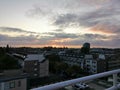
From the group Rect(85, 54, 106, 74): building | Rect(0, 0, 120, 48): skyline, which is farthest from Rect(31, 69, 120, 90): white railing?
Rect(85, 54, 106, 74): building

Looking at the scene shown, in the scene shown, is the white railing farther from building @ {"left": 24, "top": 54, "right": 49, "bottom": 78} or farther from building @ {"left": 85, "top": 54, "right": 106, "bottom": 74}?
building @ {"left": 85, "top": 54, "right": 106, "bottom": 74}

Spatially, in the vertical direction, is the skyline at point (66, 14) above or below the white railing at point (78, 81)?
above

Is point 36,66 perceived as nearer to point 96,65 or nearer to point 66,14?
point 96,65

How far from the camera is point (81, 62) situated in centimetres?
3500

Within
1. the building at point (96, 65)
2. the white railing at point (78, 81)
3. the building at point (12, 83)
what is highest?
the white railing at point (78, 81)

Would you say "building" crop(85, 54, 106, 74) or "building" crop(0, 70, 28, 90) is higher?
"building" crop(0, 70, 28, 90)

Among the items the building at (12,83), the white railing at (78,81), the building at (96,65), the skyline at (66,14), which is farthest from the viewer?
the building at (96,65)

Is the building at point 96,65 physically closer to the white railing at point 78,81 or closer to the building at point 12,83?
the building at point 12,83

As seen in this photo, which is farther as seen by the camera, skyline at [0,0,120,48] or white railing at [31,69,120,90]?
skyline at [0,0,120,48]

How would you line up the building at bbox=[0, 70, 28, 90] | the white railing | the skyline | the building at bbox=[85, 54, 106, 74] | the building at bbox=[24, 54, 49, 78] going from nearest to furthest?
the white railing, the building at bbox=[0, 70, 28, 90], the skyline, the building at bbox=[24, 54, 49, 78], the building at bbox=[85, 54, 106, 74]

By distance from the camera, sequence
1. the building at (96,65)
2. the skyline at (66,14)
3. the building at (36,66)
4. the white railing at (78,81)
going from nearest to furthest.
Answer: the white railing at (78,81) → the skyline at (66,14) → the building at (36,66) → the building at (96,65)

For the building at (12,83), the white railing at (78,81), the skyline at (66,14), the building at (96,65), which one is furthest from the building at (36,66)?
the white railing at (78,81)

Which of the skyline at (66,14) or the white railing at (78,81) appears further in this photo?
the skyline at (66,14)

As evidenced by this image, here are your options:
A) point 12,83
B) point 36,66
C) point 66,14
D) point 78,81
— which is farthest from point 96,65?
point 78,81
